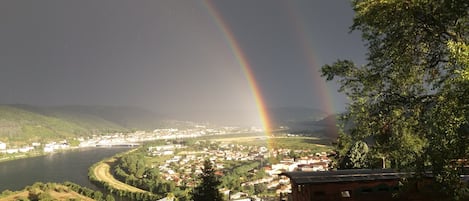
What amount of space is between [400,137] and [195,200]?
40.4ft

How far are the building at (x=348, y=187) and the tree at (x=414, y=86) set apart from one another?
0.75 metres

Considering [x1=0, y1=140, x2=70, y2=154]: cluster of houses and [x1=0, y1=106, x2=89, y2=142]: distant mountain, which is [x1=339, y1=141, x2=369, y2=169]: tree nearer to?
[x1=0, y1=140, x2=70, y2=154]: cluster of houses

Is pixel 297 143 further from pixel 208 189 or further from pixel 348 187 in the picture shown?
pixel 348 187

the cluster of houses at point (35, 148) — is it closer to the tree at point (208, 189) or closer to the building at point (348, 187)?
the tree at point (208, 189)

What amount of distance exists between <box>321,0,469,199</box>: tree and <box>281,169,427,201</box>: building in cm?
75

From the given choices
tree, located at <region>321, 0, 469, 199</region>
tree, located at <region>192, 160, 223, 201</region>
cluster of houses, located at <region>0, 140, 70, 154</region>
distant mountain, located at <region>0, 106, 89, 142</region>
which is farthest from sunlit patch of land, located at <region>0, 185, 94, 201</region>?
distant mountain, located at <region>0, 106, 89, 142</region>

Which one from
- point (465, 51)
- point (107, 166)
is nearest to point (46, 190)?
point (107, 166)

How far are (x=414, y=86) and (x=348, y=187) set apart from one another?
2035 mm

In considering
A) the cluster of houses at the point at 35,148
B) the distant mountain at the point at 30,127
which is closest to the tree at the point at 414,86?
the cluster of houses at the point at 35,148

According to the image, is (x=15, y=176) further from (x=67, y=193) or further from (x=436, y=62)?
(x=436, y=62)

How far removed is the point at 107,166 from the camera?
70.9 meters

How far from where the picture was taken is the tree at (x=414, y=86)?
418cm

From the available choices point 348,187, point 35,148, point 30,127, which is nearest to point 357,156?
point 348,187

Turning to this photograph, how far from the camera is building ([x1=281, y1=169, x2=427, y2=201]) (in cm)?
616
